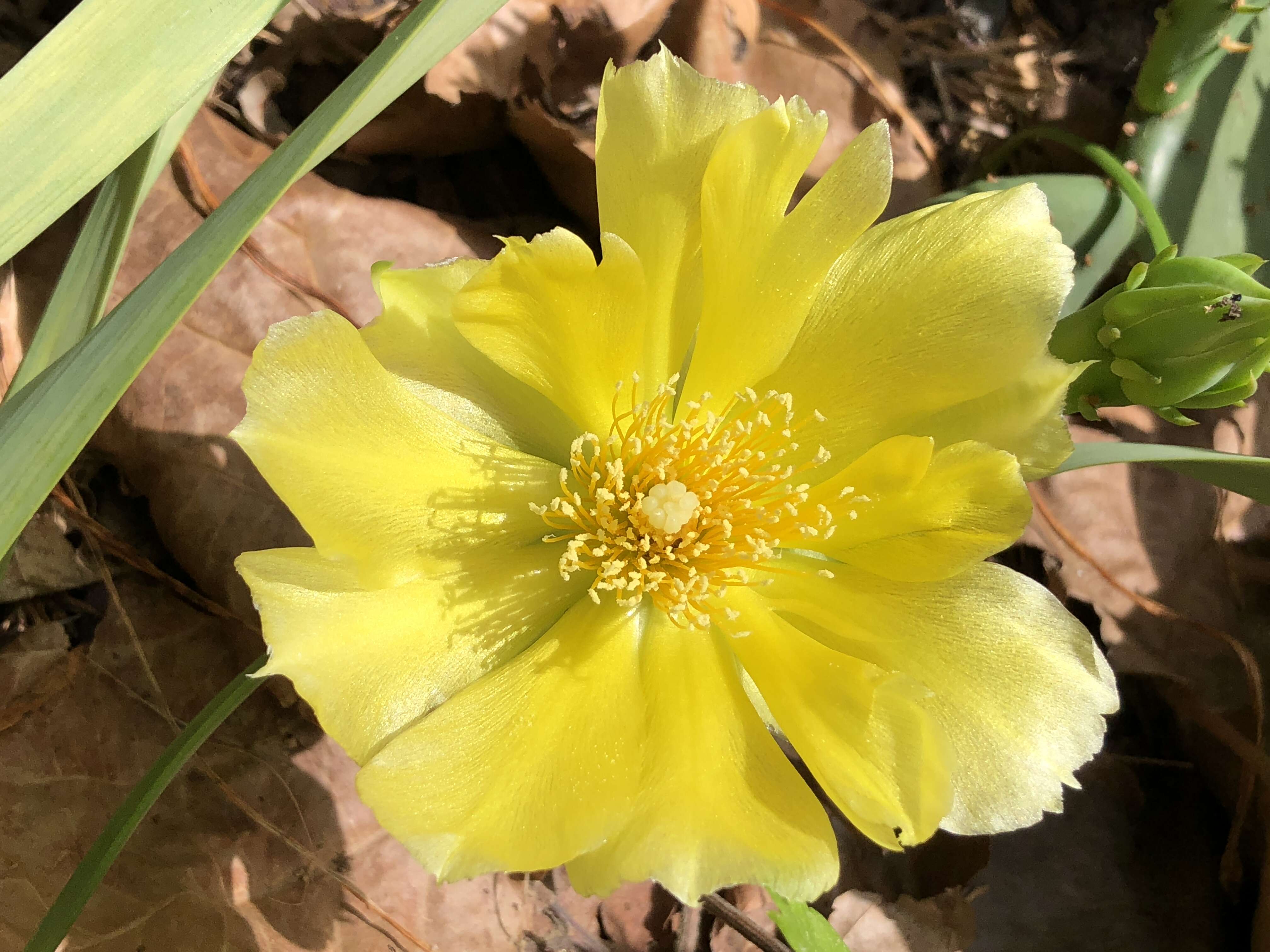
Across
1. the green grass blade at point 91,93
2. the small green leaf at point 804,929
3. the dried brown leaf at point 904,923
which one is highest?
the green grass blade at point 91,93

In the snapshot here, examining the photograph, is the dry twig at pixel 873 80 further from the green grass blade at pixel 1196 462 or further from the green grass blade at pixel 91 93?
the green grass blade at pixel 91 93

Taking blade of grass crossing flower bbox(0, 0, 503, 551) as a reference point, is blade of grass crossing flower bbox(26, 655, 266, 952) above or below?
below

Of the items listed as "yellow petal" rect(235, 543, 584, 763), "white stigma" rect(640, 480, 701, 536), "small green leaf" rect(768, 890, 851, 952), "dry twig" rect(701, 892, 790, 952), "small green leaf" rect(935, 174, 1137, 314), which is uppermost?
"yellow petal" rect(235, 543, 584, 763)

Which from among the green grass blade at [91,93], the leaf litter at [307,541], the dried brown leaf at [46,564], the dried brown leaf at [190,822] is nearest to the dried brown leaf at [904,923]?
the leaf litter at [307,541]

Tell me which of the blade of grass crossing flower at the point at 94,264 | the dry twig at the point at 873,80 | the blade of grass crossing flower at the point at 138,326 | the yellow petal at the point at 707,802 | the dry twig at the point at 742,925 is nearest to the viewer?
the blade of grass crossing flower at the point at 138,326

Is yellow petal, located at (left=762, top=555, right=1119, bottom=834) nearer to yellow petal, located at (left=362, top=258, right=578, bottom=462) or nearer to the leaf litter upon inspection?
yellow petal, located at (left=362, top=258, right=578, bottom=462)

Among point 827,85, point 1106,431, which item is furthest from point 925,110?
point 1106,431

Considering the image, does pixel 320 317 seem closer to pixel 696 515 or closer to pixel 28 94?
pixel 28 94

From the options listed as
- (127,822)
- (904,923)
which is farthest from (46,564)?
(904,923)

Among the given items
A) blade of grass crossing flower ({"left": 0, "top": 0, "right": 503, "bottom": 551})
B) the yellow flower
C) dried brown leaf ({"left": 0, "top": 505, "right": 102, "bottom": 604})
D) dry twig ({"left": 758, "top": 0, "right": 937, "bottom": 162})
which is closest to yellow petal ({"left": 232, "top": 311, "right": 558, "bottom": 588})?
the yellow flower
